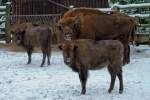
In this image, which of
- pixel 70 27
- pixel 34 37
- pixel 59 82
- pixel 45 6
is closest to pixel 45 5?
pixel 45 6

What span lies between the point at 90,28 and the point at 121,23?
0.91 m

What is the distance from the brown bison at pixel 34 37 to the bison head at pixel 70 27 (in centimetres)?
128

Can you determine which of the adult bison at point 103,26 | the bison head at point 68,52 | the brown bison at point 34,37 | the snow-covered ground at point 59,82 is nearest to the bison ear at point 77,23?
the adult bison at point 103,26

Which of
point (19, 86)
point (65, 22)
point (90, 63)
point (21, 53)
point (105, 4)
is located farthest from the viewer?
point (105, 4)

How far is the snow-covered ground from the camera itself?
895 centimetres

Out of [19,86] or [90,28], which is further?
[90,28]

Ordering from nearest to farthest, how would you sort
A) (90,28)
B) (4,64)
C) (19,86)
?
(19,86)
(90,28)
(4,64)

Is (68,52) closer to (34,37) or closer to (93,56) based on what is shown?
(93,56)

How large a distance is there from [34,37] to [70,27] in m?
1.91

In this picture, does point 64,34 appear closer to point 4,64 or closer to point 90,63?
point 4,64

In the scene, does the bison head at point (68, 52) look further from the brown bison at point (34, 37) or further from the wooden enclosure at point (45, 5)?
the wooden enclosure at point (45, 5)

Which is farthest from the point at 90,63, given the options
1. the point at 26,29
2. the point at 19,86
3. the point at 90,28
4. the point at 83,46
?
the point at 26,29

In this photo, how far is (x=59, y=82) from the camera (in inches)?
408

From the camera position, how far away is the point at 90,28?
12805mm
